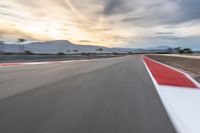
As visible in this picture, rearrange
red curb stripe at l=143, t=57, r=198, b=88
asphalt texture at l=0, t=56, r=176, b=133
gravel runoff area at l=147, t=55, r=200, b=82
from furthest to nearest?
gravel runoff area at l=147, t=55, r=200, b=82 < red curb stripe at l=143, t=57, r=198, b=88 < asphalt texture at l=0, t=56, r=176, b=133

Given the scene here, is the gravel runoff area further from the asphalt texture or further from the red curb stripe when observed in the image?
the asphalt texture

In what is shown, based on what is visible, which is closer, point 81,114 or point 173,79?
point 81,114

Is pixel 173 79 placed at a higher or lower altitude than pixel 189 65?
higher

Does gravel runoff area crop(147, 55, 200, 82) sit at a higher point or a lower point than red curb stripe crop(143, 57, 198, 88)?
lower

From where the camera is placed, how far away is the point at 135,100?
701cm

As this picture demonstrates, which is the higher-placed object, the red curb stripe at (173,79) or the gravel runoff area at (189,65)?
the red curb stripe at (173,79)

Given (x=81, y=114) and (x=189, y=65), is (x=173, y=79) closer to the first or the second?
(x=81, y=114)

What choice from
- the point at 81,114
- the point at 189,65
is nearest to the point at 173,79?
the point at 81,114

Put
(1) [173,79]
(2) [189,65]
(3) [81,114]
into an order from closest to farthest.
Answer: (3) [81,114]
(1) [173,79]
(2) [189,65]

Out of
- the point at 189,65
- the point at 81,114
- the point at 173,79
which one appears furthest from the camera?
the point at 189,65

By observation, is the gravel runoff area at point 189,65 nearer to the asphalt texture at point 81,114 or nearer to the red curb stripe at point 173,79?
the red curb stripe at point 173,79

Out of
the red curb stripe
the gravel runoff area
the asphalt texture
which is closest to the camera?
the asphalt texture

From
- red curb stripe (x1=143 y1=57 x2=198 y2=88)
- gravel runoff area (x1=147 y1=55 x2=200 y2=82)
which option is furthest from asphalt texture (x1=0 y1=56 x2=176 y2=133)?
gravel runoff area (x1=147 y1=55 x2=200 y2=82)

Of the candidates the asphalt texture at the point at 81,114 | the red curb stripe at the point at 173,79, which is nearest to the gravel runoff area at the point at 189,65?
the red curb stripe at the point at 173,79
